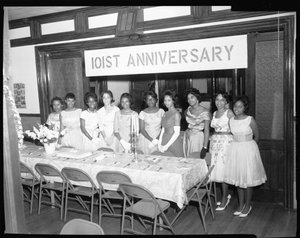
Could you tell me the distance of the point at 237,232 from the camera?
3652 millimetres

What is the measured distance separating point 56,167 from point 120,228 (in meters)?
1.21

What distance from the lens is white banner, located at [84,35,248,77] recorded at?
310cm

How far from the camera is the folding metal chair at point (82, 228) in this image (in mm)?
2105

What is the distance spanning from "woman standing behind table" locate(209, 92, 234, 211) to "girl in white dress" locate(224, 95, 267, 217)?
13cm

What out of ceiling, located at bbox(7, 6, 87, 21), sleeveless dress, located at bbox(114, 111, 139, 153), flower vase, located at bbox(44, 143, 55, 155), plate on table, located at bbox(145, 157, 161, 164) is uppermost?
ceiling, located at bbox(7, 6, 87, 21)

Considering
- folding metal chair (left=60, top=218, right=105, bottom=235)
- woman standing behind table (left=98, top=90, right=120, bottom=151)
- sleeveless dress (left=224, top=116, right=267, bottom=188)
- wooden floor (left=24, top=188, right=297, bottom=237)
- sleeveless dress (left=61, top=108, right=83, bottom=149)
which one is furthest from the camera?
sleeveless dress (left=61, top=108, right=83, bottom=149)

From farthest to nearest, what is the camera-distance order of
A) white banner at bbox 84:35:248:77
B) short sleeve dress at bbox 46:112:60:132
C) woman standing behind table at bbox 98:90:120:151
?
short sleeve dress at bbox 46:112:60:132 < woman standing behind table at bbox 98:90:120:151 < white banner at bbox 84:35:248:77

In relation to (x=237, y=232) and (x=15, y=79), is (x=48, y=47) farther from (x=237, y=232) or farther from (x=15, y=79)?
(x=237, y=232)

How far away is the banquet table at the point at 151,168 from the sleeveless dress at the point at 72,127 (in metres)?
0.95

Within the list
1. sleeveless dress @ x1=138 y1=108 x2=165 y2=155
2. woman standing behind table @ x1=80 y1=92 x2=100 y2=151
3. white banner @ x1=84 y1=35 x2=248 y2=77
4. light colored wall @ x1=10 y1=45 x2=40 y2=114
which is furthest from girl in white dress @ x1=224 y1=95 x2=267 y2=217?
light colored wall @ x1=10 y1=45 x2=40 y2=114

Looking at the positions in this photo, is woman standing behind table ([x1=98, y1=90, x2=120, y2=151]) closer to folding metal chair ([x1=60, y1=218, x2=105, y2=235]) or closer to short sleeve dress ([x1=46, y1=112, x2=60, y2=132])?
short sleeve dress ([x1=46, y1=112, x2=60, y2=132])

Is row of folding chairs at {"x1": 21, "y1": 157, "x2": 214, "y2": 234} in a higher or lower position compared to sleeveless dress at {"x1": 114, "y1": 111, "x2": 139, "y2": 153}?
lower

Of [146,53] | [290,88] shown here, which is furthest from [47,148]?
[290,88]

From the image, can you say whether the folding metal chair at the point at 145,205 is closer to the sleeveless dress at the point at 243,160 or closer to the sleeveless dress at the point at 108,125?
the sleeveless dress at the point at 243,160
